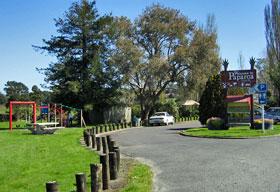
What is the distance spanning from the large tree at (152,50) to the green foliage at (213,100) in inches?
607

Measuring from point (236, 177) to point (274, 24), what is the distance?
195 ft

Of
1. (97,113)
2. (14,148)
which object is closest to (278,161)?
(14,148)

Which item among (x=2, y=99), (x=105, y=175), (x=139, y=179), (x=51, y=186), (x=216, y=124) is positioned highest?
(x=2, y=99)

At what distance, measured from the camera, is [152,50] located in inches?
2247

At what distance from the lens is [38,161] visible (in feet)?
53.1

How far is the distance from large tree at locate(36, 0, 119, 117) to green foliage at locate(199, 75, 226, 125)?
14.7 metres

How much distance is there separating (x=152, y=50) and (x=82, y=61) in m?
10.2

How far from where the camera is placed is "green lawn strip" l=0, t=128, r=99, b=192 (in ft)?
39.7

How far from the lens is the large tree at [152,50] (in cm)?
5353

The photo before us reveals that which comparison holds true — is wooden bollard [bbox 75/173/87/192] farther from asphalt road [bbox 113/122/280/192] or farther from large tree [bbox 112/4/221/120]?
large tree [bbox 112/4/221/120]

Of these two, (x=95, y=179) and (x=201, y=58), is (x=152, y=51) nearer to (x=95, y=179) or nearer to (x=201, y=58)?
(x=201, y=58)

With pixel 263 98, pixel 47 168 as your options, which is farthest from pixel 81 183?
pixel 263 98

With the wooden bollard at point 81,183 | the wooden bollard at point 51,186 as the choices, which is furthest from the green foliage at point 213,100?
the wooden bollard at point 51,186

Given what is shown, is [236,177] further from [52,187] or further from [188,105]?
[188,105]
